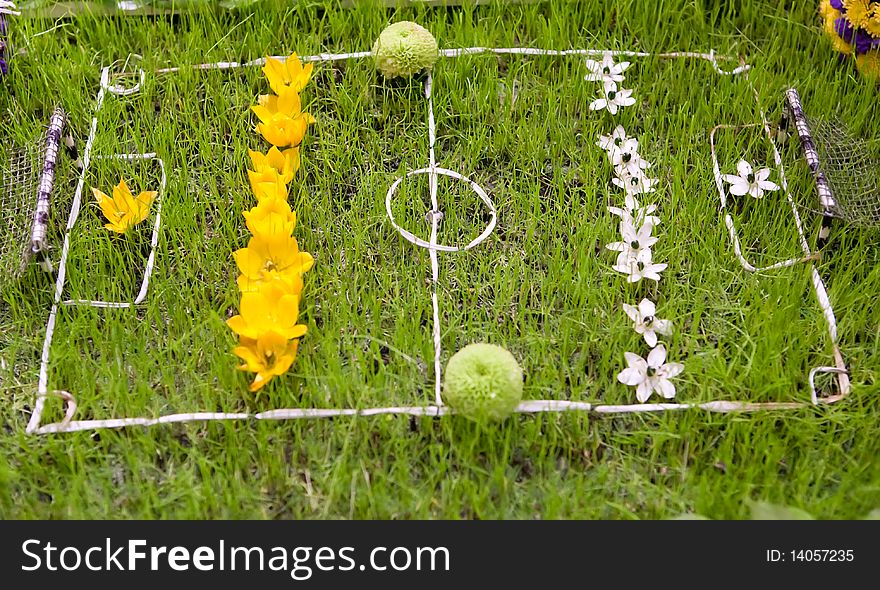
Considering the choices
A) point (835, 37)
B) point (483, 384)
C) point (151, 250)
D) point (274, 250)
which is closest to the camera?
→ point (483, 384)

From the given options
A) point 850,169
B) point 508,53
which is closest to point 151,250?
point 508,53

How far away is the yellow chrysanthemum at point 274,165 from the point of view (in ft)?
6.35

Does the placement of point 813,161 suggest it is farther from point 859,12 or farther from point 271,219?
point 271,219

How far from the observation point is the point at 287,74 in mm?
2121

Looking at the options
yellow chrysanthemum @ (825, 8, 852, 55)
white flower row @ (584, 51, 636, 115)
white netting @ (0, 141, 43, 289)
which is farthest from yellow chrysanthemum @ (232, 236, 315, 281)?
yellow chrysanthemum @ (825, 8, 852, 55)

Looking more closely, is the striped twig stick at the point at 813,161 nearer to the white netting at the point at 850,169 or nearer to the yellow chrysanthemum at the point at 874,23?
the white netting at the point at 850,169

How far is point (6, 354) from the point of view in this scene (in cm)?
179

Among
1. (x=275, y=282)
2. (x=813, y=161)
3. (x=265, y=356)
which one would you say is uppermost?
(x=813, y=161)

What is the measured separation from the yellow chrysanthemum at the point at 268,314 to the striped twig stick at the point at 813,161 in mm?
1151

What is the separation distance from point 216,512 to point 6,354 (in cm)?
60

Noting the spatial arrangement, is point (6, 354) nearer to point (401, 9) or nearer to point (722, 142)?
point (401, 9)

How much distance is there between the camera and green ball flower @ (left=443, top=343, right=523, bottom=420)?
1.60 metres

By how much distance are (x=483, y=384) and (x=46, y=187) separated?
1029 mm

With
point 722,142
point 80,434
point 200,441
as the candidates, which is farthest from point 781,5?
point 80,434
